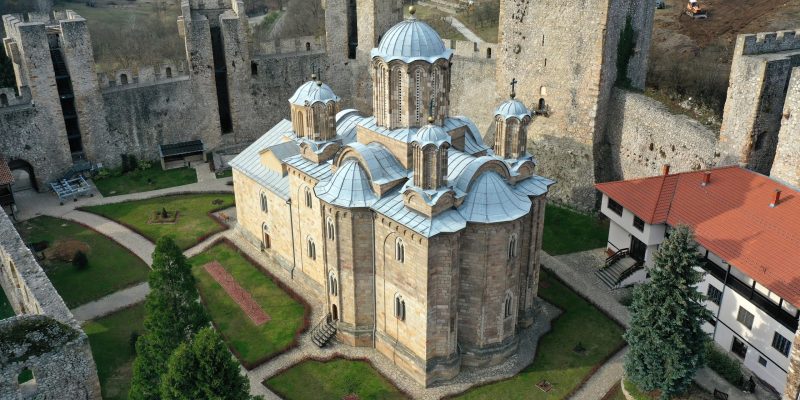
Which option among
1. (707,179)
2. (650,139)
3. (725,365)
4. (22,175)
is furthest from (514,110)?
(22,175)

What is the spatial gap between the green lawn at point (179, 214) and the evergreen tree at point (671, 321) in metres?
23.3

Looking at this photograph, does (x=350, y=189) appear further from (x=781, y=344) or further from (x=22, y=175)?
(x=22, y=175)

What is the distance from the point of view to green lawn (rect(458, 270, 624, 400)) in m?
25.0

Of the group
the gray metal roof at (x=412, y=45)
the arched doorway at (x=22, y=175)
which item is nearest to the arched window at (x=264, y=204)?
the gray metal roof at (x=412, y=45)

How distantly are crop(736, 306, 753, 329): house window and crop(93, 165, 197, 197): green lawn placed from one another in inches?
1274

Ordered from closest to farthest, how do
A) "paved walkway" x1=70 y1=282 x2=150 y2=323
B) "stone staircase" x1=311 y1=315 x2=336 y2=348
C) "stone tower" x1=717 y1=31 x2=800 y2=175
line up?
1. "stone staircase" x1=311 y1=315 x2=336 y2=348
2. "stone tower" x1=717 y1=31 x2=800 y2=175
3. "paved walkway" x1=70 y1=282 x2=150 y2=323

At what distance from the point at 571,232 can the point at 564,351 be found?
1010 cm

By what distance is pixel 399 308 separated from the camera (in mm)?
25547

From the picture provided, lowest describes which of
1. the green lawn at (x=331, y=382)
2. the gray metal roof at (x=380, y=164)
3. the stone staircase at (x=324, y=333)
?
the green lawn at (x=331, y=382)

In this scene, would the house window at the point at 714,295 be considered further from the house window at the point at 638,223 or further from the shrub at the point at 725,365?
the house window at the point at 638,223

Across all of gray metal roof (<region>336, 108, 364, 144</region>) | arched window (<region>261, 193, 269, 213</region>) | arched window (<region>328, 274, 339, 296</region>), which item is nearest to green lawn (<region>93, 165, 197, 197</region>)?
arched window (<region>261, 193, 269, 213</region>)

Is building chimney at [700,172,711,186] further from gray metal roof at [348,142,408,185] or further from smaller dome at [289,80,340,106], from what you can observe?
smaller dome at [289,80,340,106]

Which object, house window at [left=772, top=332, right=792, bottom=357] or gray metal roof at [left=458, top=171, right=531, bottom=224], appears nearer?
house window at [left=772, top=332, right=792, bottom=357]

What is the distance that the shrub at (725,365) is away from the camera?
2508 cm
